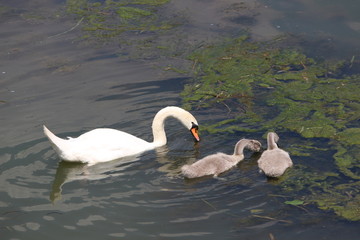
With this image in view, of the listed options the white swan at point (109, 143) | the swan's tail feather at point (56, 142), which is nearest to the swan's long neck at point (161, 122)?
the white swan at point (109, 143)

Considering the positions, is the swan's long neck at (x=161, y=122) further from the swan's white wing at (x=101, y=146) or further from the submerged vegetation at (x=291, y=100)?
the submerged vegetation at (x=291, y=100)

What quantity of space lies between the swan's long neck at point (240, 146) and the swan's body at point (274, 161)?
0.84ft

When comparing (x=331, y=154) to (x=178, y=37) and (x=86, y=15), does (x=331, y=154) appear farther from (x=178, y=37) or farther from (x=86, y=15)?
(x=86, y=15)

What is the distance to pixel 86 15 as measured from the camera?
13.1 m

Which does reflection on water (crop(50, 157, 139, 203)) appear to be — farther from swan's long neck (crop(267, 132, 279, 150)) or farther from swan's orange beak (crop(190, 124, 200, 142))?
swan's long neck (crop(267, 132, 279, 150))

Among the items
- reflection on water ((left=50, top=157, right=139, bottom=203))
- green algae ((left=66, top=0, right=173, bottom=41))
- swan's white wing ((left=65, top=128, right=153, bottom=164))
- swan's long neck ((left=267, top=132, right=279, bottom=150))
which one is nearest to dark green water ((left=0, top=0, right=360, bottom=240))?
reflection on water ((left=50, top=157, right=139, bottom=203))

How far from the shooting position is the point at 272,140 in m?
8.09

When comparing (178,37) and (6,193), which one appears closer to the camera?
(6,193)

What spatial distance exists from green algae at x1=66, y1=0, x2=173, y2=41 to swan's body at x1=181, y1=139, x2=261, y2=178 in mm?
4862

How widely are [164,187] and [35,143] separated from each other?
208 centimetres

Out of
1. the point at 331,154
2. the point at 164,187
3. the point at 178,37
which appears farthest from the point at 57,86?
the point at 331,154

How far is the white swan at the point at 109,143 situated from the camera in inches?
324

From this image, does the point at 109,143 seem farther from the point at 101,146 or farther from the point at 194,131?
the point at 194,131

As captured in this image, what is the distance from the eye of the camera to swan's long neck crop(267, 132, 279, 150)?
802 centimetres
